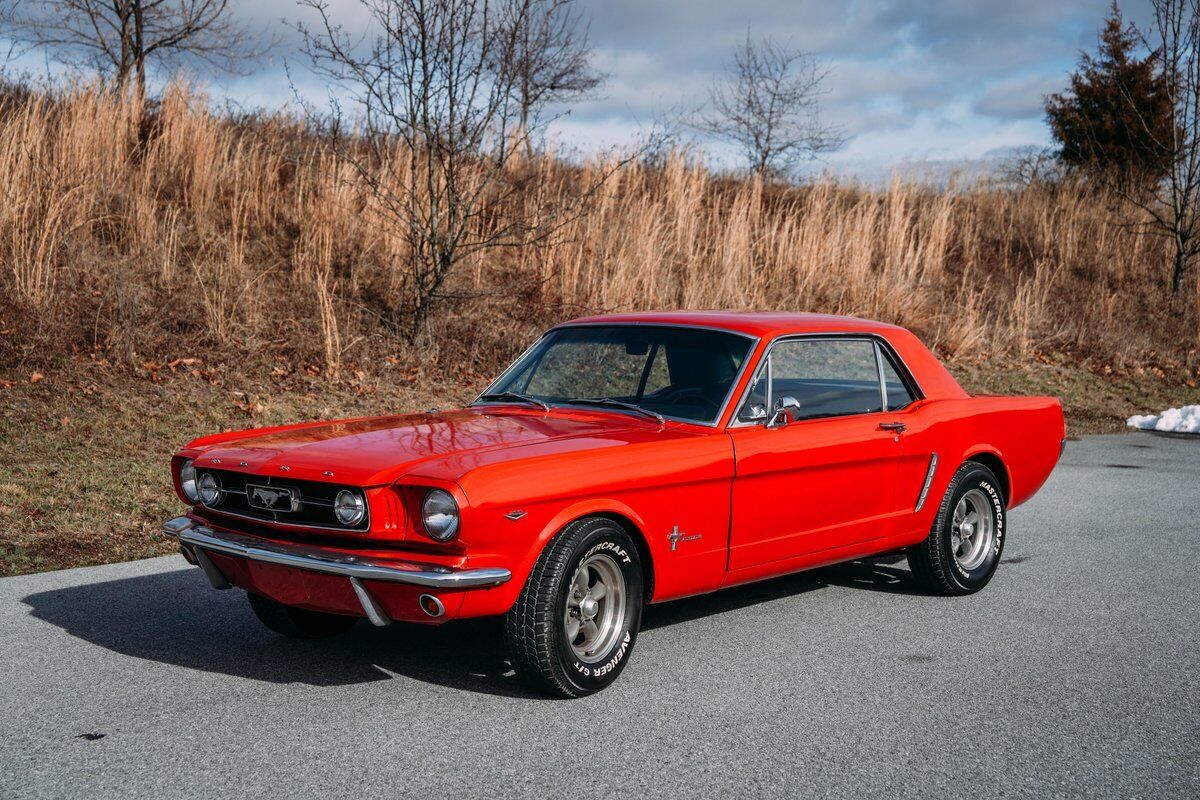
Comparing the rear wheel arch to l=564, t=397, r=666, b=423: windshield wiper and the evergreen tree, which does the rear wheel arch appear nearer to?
l=564, t=397, r=666, b=423: windshield wiper

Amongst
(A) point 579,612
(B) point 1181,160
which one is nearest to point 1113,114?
(B) point 1181,160

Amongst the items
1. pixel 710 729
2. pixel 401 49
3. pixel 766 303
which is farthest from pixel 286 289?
pixel 710 729

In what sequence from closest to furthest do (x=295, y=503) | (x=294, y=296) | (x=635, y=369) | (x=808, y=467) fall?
(x=295, y=503) < (x=808, y=467) < (x=635, y=369) < (x=294, y=296)

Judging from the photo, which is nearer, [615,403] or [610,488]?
[610,488]

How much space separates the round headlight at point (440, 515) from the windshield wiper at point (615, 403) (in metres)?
1.40

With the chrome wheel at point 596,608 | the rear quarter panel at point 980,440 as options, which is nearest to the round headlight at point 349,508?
the chrome wheel at point 596,608

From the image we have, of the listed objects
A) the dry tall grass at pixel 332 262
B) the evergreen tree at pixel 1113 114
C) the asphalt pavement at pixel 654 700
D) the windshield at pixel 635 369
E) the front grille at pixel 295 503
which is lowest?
the asphalt pavement at pixel 654 700

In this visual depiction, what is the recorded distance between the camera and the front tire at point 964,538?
6152 mm

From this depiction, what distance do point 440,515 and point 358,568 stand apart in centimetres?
34

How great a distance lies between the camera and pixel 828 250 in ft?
56.0

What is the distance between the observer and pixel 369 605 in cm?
412

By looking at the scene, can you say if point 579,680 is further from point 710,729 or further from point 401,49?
point 401,49

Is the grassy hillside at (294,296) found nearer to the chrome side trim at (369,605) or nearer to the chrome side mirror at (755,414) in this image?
the chrome side trim at (369,605)

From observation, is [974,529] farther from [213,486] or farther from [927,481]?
[213,486]
